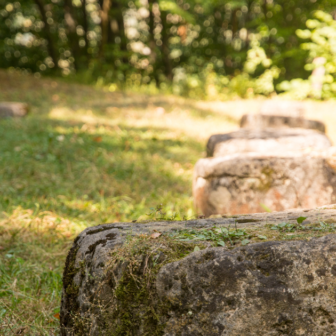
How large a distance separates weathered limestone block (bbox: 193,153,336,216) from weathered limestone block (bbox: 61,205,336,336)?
1.82 meters

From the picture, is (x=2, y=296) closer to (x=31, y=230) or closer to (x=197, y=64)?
(x=31, y=230)

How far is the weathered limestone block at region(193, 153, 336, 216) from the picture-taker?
10.7 feet

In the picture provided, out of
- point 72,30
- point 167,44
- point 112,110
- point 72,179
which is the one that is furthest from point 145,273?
point 72,30

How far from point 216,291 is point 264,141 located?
3.32 metres

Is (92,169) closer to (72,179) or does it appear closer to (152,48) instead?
(72,179)

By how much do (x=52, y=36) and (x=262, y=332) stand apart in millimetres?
15431

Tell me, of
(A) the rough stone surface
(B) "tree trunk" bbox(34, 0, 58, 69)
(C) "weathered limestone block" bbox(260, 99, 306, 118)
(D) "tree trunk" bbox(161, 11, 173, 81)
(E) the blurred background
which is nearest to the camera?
(A) the rough stone surface

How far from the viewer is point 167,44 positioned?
14.2 m

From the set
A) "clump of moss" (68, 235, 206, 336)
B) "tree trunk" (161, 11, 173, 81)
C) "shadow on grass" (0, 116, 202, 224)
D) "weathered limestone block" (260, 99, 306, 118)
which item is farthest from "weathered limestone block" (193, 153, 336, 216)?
"tree trunk" (161, 11, 173, 81)

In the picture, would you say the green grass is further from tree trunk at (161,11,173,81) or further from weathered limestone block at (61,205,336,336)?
tree trunk at (161,11,173,81)

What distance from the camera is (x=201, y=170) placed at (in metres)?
3.53

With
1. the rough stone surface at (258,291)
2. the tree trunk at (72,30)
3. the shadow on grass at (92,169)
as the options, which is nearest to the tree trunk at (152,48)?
the tree trunk at (72,30)

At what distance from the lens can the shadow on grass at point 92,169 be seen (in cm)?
382

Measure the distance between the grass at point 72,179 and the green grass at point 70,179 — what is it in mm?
10
